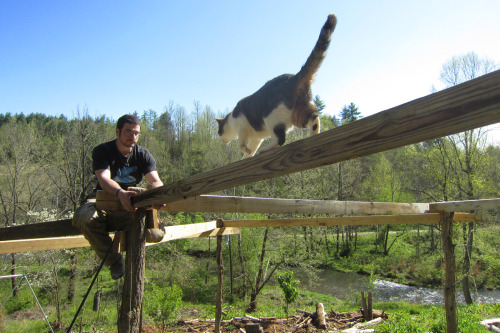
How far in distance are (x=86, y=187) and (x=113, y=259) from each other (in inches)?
639

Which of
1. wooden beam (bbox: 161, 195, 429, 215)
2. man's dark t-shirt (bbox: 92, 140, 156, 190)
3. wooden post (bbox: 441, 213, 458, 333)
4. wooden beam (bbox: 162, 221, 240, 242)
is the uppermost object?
man's dark t-shirt (bbox: 92, 140, 156, 190)

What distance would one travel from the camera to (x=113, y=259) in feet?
8.14

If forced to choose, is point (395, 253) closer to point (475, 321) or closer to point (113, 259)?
point (475, 321)

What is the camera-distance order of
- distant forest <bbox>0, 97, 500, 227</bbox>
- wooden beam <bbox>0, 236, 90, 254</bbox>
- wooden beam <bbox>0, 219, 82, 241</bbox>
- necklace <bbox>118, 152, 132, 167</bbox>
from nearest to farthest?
necklace <bbox>118, 152, 132, 167</bbox>, wooden beam <bbox>0, 236, 90, 254</bbox>, wooden beam <bbox>0, 219, 82, 241</bbox>, distant forest <bbox>0, 97, 500, 227</bbox>

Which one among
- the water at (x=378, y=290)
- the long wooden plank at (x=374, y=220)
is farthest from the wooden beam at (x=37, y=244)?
the water at (x=378, y=290)

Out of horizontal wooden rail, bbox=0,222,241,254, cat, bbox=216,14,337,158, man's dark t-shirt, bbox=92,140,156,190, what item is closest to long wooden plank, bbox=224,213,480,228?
horizontal wooden rail, bbox=0,222,241,254

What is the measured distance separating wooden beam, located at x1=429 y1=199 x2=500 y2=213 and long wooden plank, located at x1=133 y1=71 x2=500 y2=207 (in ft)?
13.2

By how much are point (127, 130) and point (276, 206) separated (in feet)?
6.10

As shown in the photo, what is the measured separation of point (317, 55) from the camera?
2580mm

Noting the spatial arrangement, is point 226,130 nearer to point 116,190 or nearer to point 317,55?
A: point 317,55

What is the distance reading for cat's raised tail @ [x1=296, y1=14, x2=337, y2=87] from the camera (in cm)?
243

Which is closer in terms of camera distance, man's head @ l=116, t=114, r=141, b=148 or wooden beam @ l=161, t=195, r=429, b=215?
man's head @ l=116, t=114, r=141, b=148

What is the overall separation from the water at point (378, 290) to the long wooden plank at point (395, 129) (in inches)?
558

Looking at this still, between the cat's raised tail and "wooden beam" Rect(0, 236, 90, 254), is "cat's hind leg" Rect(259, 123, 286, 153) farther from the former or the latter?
"wooden beam" Rect(0, 236, 90, 254)
